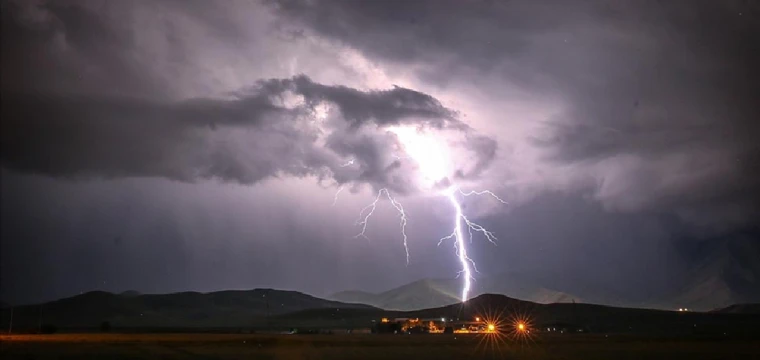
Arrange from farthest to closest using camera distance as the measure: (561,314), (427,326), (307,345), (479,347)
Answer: (561,314), (427,326), (307,345), (479,347)

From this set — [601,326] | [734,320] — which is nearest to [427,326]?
[601,326]

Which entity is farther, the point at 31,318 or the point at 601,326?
the point at 31,318

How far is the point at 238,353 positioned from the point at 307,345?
12795mm

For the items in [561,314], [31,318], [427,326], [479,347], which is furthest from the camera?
[31,318]

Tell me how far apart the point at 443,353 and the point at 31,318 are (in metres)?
141

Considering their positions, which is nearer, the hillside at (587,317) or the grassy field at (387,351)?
the grassy field at (387,351)

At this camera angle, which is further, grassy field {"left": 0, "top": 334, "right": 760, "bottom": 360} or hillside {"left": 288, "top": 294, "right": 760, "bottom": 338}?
hillside {"left": 288, "top": 294, "right": 760, "bottom": 338}

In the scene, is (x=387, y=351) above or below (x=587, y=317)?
below

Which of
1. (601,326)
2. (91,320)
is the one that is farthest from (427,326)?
(91,320)

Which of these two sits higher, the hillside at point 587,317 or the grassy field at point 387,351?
the hillside at point 587,317

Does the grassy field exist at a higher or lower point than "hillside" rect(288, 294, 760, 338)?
lower

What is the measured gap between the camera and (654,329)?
11650 centimetres

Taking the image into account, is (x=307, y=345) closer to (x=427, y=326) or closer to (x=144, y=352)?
(x=144, y=352)

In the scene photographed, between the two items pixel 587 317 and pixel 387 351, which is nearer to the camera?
pixel 387 351
